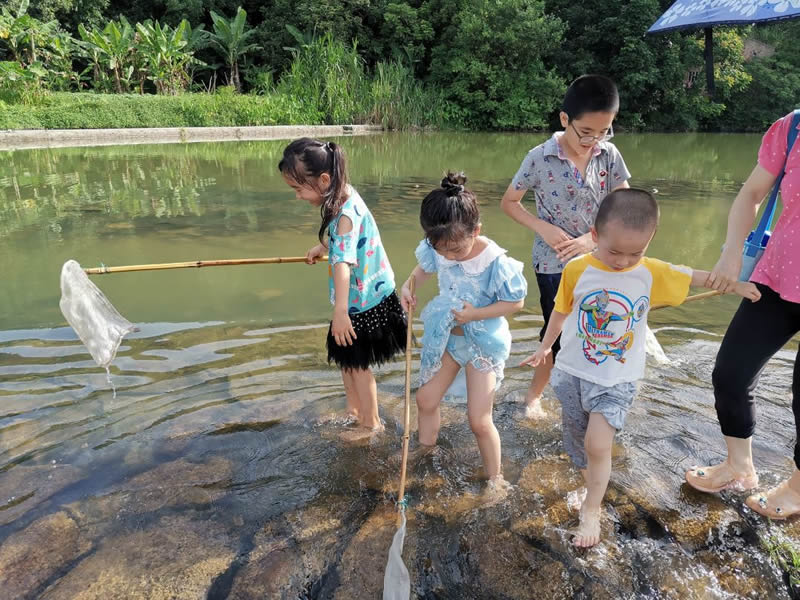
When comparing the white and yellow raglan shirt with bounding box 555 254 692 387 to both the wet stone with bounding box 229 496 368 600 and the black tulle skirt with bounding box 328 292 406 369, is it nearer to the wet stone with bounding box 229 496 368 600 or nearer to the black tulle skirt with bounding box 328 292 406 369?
the black tulle skirt with bounding box 328 292 406 369

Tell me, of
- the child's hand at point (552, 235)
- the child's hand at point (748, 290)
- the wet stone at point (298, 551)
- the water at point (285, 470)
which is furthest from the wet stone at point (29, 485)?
the child's hand at point (748, 290)

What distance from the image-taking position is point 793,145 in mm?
1980

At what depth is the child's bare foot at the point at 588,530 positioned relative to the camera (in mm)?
2064

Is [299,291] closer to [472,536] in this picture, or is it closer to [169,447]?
[169,447]

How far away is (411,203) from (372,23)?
19.0m

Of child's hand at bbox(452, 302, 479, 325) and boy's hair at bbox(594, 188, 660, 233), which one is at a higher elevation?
boy's hair at bbox(594, 188, 660, 233)

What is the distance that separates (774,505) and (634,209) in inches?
50.1

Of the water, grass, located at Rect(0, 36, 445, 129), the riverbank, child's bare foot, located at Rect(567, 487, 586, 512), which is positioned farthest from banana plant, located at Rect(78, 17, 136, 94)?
child's bare foot, located at Rect(567, 487, 586, 512)

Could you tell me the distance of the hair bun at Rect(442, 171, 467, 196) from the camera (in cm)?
216

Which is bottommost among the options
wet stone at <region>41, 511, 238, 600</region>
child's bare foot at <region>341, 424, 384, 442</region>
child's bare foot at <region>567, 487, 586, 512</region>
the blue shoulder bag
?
child's bare foot at <region>341, 424, 384, 442</region>

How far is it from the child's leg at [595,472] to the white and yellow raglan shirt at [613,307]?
0.16 metres

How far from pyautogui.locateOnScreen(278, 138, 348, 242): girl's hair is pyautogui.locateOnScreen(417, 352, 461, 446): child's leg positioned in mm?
778

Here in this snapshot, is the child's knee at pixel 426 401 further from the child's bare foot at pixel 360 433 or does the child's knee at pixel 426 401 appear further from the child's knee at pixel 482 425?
the child's bare foot at pixel 360 433

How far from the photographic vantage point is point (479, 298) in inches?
91.8
